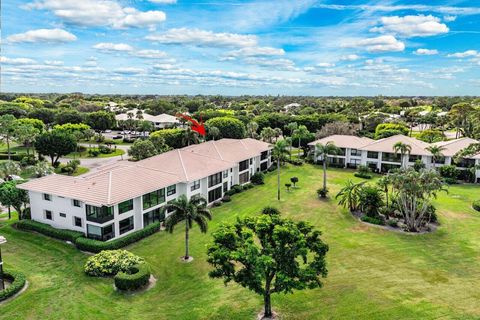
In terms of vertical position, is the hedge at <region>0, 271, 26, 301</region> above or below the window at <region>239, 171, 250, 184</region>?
below

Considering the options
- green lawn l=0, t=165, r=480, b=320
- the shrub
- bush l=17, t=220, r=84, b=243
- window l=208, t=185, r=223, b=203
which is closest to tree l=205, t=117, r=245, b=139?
window l=208, t=185, r=223, b=203

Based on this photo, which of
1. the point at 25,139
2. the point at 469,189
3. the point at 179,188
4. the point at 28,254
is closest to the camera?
the point at 28,254

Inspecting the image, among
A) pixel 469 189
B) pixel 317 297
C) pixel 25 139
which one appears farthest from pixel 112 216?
pixel 469 189

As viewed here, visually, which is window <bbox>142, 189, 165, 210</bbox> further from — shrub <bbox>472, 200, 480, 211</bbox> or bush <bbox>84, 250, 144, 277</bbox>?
shrub <bbox>472, 200, 480, 211</bbox>

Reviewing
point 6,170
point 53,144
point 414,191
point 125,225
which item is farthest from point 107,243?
point 53,144

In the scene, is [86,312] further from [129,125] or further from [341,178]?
[129,125]

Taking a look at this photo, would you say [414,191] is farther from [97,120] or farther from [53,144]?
[97,120]
